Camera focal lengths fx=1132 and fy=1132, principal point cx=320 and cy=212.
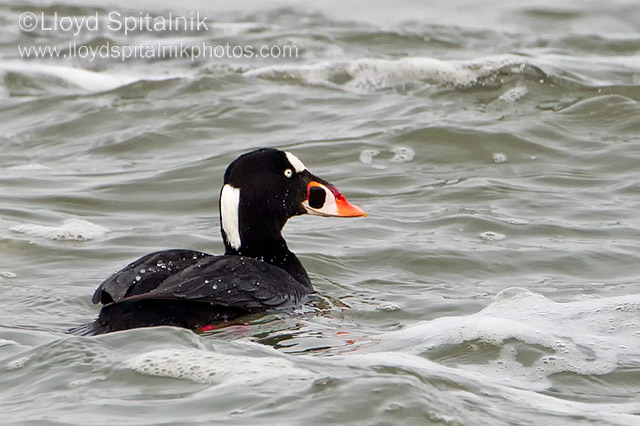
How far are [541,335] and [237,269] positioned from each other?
132 centimetres

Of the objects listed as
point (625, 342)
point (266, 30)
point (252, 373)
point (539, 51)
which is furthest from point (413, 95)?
point (252, 373)

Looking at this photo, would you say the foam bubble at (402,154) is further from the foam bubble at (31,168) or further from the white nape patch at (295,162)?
the white nape patch at (295,162)

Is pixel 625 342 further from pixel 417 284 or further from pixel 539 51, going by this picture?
pixel 539 51

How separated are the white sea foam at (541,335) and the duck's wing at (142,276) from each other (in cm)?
96

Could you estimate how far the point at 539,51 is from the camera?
37.4 feet

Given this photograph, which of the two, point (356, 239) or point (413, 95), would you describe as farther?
point (413, 95)

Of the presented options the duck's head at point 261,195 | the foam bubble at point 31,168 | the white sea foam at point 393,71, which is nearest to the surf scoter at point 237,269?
the duck's head at point 261,195

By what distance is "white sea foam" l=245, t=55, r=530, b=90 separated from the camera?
10219mm

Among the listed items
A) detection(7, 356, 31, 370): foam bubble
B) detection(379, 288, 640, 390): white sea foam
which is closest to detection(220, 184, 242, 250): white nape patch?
Answer: detection(379, 288, 640, 390): white sea foam

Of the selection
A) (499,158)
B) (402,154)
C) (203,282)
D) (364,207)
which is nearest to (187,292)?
(203,282)

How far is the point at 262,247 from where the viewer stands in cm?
546

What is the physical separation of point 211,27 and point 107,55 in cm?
154

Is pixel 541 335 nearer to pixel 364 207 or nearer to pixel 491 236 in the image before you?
pixel 491 236

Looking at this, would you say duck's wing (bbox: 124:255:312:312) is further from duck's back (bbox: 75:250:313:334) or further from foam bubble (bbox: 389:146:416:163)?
foam bubble (bbox: 389:146:416:163)
